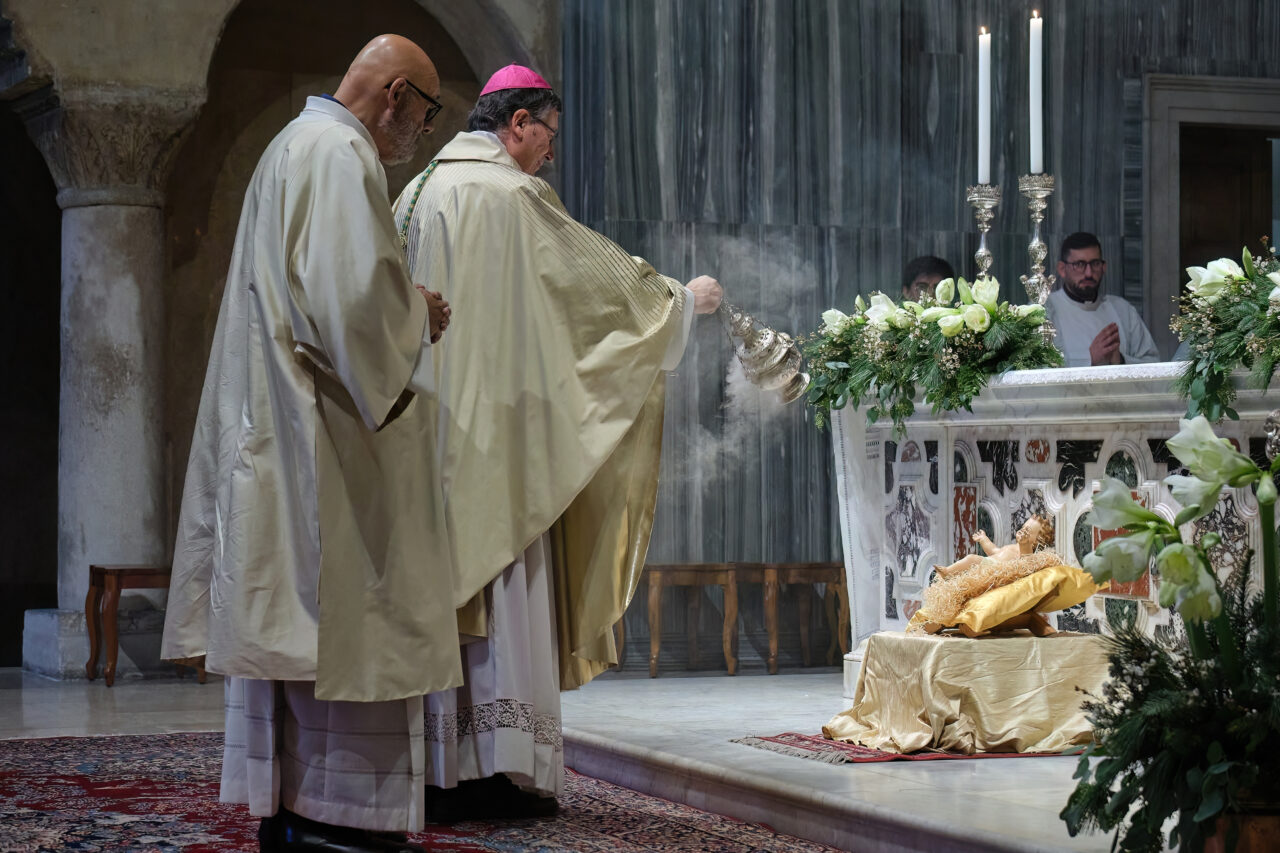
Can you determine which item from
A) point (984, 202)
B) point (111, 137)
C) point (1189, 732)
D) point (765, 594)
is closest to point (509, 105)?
point (984, 202)

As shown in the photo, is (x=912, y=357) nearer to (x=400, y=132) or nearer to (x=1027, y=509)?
(x=1027, y=509)

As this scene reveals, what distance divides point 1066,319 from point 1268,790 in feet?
18.1

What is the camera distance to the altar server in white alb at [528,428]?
4309 millimetres

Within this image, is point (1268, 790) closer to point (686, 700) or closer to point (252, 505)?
point (252, 505)

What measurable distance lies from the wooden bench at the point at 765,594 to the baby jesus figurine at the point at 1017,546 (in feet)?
8.27

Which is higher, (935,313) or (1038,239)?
(1038,239)

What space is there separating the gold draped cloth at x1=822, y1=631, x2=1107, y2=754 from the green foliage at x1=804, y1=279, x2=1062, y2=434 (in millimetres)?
984

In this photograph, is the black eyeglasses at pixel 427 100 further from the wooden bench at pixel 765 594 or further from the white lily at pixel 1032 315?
the wooden bench at pixel 765 594

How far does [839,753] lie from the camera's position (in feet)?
16.6

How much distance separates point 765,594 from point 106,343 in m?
3.43

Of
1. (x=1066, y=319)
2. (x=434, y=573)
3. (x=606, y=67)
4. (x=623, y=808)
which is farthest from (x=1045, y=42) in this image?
(x=434, y=573)

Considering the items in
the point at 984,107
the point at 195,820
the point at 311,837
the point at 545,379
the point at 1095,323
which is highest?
the point at 984,107

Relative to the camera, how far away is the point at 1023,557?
5.31 metres

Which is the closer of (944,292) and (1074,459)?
(1074,459)
